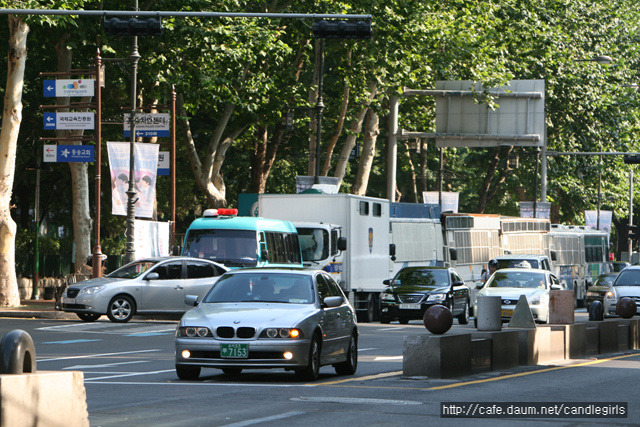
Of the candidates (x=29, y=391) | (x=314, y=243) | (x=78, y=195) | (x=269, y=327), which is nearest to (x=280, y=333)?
(x=269, y=327)

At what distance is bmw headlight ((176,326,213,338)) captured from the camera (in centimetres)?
1474

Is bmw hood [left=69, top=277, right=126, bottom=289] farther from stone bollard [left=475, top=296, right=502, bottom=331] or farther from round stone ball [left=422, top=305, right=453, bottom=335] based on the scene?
round stone ball [left=422, top=305, right=453, bottom=335]

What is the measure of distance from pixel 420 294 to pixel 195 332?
18820 mm

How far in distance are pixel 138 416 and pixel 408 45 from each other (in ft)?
120

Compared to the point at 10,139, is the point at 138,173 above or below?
below

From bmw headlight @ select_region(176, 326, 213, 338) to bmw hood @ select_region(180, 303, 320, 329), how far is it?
5 centimetres

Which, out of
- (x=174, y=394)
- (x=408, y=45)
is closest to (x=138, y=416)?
(x=174, y=394)

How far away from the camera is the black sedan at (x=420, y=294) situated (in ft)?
108

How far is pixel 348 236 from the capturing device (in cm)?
3334

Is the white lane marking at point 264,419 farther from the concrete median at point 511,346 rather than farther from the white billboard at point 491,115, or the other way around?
the white billboard at point 491,115

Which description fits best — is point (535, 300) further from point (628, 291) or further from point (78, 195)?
point (78, 195)

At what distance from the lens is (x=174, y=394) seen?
13.3 metres

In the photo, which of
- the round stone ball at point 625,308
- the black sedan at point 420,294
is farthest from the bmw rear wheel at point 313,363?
the black sedan at point 420,294

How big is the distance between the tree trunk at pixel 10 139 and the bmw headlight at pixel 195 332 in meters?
19.5
